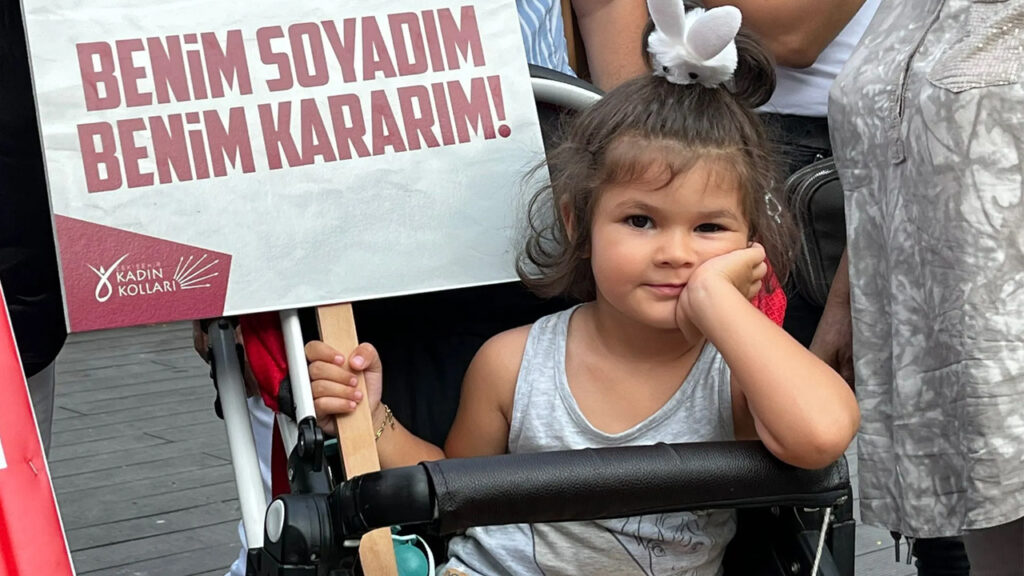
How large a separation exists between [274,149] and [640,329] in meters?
0.54

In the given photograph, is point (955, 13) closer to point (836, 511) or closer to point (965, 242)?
point (965, 242)

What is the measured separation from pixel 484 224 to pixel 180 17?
46 cm

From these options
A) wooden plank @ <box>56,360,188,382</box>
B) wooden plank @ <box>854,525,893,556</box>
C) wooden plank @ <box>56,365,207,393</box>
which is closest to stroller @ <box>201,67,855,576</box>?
wooden plank @ <box>854,525,893,556</box>

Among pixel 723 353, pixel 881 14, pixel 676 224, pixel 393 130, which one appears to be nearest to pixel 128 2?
pixel 393 130

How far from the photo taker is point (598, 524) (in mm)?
1742

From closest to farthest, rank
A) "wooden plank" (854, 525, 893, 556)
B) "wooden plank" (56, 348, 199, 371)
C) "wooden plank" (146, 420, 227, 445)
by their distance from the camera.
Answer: "wooden plank" (854, 525, 893, 556)
"wooden plank" (146, 420, 227, 445)
"wooden plank" (56, 348, 199, 371)

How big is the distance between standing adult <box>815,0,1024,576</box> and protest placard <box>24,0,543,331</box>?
1.51ft

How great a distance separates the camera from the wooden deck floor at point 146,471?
11.4ft

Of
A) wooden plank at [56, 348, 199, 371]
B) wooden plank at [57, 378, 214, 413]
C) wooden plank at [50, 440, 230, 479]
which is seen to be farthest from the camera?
wooden plank at [56, 348, 199, 371]

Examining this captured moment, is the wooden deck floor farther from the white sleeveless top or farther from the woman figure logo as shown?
the woman figure logo

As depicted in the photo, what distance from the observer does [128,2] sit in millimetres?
1643

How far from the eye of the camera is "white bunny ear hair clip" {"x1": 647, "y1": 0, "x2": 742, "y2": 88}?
162cm

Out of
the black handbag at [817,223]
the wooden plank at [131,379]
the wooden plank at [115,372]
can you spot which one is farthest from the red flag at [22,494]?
the wooden plank at [115,372]

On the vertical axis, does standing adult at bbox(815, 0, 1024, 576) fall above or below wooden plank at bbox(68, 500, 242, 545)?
above
